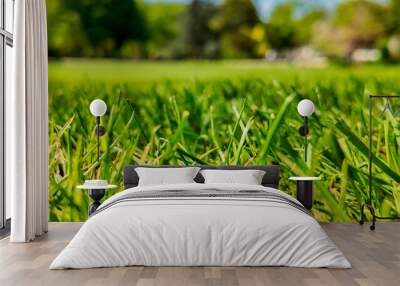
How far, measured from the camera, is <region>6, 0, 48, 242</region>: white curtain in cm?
546

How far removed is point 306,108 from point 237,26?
1620 millimetres

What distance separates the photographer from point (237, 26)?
7543 millimetres

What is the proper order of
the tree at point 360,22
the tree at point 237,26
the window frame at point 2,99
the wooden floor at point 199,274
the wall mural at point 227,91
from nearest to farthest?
the wooden floor at point 199,274, the window frame at point 2,99, the wall mural at point 227,91, the tree at point 360,22, the tree at point 237,26

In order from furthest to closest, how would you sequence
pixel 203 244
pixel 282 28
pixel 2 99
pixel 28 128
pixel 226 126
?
pixel 282 28
pixel 226 126
pixel 2 99
pixel 28 128
pixel 203 244

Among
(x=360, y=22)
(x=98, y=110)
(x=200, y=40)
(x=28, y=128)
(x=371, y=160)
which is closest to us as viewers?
(x=28, y=128)

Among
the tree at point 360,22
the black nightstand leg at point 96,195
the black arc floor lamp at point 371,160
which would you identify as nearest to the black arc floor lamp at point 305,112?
the black arc floor lamp at point 371,160

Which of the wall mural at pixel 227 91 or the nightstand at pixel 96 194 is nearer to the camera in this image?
the nightstand at pixel 96 194

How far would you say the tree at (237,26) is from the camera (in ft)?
24.4

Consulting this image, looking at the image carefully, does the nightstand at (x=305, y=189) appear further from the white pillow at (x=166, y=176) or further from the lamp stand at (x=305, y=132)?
the white pillow at (x=166, y=176)

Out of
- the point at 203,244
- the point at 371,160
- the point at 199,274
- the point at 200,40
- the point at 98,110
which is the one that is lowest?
the point at 199,274

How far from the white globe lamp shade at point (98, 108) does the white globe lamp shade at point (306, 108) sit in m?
2.10

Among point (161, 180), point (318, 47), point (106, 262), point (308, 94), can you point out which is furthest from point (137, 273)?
point (318, 47)

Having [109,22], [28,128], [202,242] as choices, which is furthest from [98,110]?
[202,242]

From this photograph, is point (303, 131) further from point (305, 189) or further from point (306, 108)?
point (305, 189)
